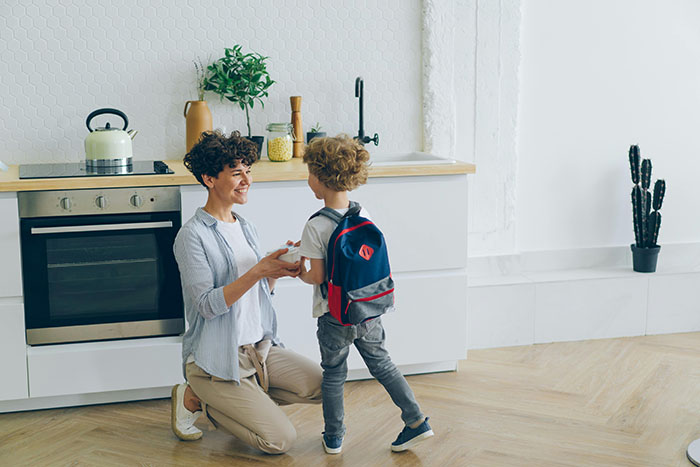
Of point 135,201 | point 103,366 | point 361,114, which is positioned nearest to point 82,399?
point 103,366

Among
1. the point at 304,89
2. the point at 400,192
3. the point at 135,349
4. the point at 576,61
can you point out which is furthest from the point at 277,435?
the point at 576,61

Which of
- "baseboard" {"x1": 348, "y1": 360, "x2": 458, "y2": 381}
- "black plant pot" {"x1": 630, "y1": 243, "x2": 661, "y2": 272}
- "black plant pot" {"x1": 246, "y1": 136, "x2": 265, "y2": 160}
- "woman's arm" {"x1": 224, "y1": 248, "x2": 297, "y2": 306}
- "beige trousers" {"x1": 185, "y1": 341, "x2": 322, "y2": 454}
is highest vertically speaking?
"black plant pot" {"x1": 246, "y1": 136, "x2": 265, "y2": 160}

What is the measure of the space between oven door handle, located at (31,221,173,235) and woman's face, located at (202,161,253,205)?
18.8 inches

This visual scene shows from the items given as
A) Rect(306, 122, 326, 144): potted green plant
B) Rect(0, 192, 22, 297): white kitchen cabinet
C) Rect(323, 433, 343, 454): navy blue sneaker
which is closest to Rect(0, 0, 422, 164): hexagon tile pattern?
Rect(306, 122, 326, 144): potted green plant

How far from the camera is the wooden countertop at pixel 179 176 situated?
2982mm

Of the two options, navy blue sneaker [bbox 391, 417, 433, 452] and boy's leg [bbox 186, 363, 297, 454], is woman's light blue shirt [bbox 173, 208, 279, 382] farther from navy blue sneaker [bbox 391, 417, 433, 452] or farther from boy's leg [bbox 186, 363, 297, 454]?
navy blue sneaker [bbox 391, 417, 433, 452]

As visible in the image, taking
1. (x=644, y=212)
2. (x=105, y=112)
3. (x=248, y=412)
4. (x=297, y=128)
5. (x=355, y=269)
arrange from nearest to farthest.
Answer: (x=355, y=269) < (x=248, y=412) < (x=105, y=112) < (x=297, y=128) < (x=644, y=212)

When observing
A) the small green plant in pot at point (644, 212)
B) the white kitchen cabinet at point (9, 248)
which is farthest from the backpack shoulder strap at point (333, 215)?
the small green plant in pot at point (644, 212)

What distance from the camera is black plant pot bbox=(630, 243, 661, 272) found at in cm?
408

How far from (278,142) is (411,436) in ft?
4.82

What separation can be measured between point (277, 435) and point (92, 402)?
3.04ft

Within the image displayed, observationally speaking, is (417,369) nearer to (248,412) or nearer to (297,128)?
(248,412)

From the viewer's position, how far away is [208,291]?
2637 mm

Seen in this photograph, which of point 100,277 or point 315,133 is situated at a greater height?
point 315,133
